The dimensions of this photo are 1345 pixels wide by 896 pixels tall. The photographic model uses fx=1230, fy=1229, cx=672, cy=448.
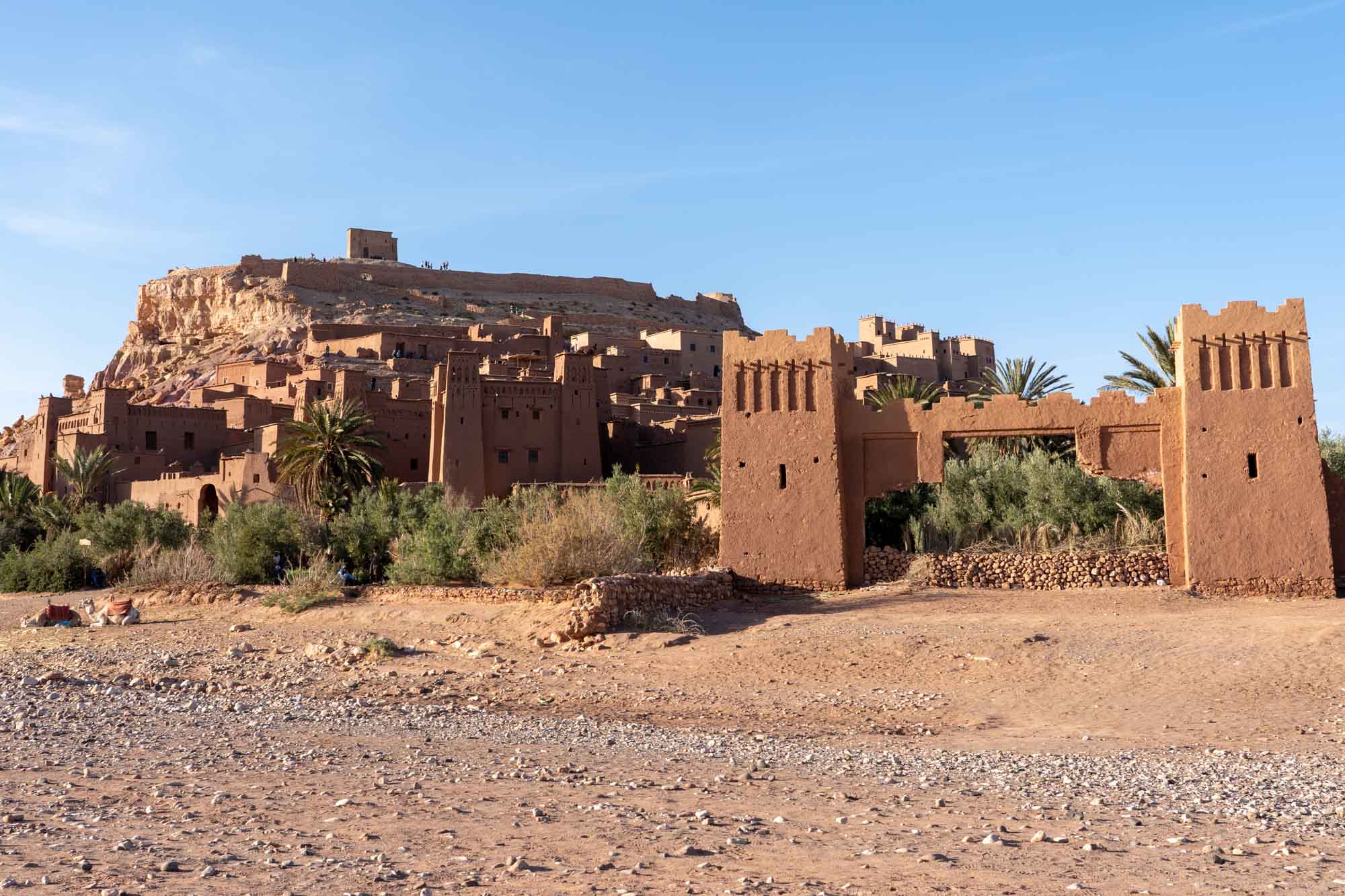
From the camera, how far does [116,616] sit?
22891 millimetres

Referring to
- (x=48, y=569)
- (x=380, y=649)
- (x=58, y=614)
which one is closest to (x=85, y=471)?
(x=48, y=569)

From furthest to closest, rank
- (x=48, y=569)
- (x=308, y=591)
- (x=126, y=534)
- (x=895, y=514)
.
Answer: (x=126, y=534), (x=48, y=569), (x=895, y=514), (x=308, y=591)

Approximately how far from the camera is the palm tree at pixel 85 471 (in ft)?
135

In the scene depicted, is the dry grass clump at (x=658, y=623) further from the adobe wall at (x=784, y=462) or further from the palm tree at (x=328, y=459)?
the palm tree at (x=328, y=459)

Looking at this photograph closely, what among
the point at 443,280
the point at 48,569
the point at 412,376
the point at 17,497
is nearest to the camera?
the point at 48,569

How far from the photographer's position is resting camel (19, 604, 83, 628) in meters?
22.9

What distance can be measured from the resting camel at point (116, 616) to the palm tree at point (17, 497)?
759 inches

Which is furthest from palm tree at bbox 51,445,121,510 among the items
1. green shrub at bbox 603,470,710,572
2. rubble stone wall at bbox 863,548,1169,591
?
rubble stone wall at bbox 863,548,1169,591

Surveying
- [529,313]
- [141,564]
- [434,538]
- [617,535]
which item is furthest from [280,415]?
[529,313]

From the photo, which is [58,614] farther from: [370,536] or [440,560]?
[440,560]

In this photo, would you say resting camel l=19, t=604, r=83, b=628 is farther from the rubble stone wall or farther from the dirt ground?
the rubble stone wall

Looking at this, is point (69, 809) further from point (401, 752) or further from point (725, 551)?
point (725, 551)

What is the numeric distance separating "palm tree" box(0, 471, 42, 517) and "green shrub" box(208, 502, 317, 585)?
15.3 meters

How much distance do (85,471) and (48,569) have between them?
10.8 m
